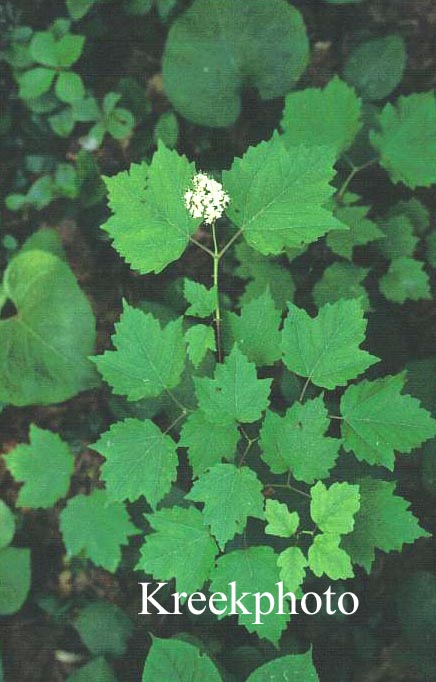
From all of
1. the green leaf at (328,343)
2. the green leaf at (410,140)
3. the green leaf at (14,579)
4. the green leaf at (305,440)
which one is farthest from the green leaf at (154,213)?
the green leaf at (14,579)

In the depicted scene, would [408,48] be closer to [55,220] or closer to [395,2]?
[395,2]

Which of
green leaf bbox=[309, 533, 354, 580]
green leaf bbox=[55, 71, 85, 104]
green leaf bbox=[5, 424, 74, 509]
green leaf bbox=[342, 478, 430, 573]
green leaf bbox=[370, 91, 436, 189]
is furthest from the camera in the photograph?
green leaf bbox=[55, 71, 85, 104]

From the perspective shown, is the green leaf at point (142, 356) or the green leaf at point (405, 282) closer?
the green leaf at point (142, 356)

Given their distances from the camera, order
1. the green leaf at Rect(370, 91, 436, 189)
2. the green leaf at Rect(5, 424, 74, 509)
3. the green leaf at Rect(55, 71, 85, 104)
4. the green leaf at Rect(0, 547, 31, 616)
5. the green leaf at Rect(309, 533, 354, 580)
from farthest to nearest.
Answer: the green leaf at Rect(55, 71, 85, 104), the green leaf at Rect(0, 547, 31, 616), the green leaf at Rect(5, 424, 74, 509), the green leaf at Rect(370, 91, 436, 189), the green leaf at Rect(309, 533, 354, 580)

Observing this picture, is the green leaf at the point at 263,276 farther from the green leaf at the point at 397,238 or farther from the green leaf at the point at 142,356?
the green leaf at the point at 142,356

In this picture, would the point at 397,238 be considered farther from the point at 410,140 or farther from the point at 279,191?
the point at 279,191

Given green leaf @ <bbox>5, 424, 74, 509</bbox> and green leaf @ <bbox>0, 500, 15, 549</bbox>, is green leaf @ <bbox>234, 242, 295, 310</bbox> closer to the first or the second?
green leaf @ <bbox>5, 424, 74, 509</bbox>

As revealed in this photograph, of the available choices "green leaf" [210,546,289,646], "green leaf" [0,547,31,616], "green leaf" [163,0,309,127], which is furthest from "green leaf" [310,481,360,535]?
"green leaf" [163,0,309,127]
